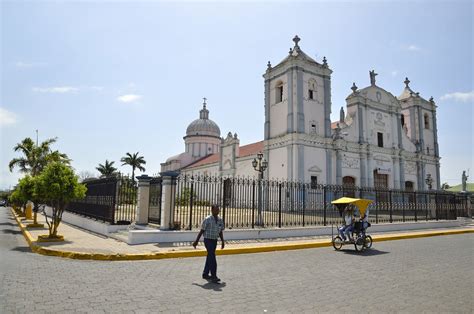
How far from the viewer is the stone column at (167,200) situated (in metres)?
11.7

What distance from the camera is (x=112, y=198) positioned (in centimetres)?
1282

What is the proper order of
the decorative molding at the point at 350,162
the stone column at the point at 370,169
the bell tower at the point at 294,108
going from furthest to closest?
1. the stone column at the point at 370,169
2. the decorative molding at the point at 350,162
3. the bell tower at the point at 294,108

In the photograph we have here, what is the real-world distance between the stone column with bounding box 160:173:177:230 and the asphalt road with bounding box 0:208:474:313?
3.07 metres

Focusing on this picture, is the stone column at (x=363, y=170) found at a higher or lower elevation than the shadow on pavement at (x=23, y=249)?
higher

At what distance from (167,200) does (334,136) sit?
853 inches

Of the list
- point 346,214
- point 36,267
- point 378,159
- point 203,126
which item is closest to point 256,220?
point 346,214

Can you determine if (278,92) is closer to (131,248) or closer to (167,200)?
(167,200)

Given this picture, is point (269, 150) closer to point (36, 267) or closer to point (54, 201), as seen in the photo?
point (54, 201)

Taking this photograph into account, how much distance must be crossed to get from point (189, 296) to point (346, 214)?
282 inches

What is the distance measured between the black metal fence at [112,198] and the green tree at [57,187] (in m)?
1.24

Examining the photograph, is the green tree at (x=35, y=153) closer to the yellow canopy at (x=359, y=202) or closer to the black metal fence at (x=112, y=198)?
the black metal fence at (x=112, y=198)

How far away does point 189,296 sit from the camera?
17.2 ft

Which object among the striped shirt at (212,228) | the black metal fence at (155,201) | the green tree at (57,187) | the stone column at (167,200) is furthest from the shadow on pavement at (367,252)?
the green tree at (57,187)

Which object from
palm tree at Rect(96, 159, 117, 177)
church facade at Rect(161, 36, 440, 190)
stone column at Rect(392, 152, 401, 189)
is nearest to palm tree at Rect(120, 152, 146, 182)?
palm tree at Rect(96, 159, 117, 177)
